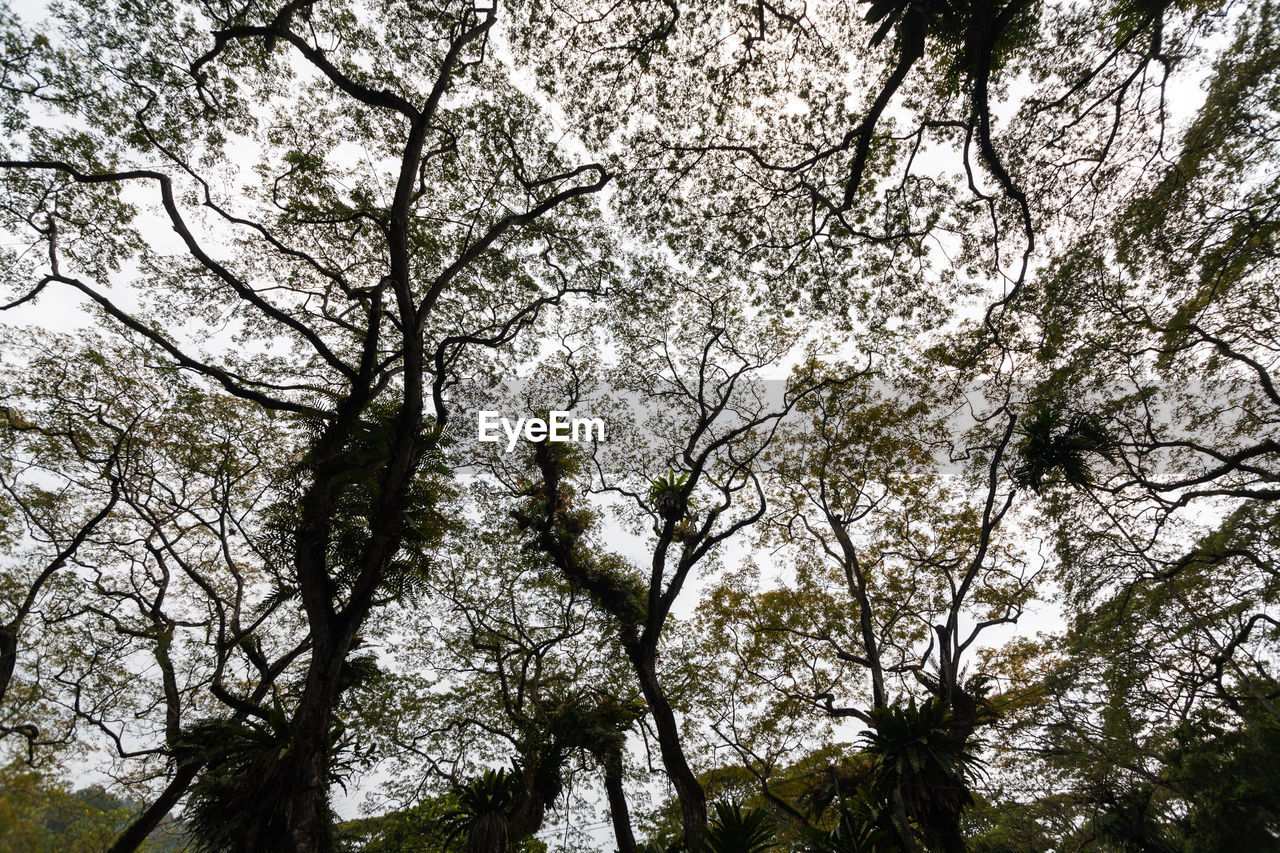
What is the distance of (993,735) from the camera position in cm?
1330

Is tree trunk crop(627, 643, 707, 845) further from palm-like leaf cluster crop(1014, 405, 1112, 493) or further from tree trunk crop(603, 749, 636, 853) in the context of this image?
palm-like leaf cluster crop(1014, 405, 1112, 493)

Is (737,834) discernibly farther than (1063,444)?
No

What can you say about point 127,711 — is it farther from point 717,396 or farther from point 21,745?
point 717,396

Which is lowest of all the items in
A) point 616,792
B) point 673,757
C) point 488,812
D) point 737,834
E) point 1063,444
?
point 737,834

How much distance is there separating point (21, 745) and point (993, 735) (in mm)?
21333

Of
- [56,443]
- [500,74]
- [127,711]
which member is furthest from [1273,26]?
[127,711]

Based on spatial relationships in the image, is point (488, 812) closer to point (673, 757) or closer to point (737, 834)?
point (673, 757)
